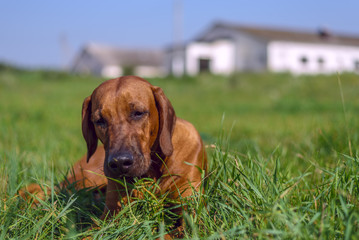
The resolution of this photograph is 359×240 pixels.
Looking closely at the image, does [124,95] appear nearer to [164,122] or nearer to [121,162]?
[164,122]

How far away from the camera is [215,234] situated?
1.87 meters

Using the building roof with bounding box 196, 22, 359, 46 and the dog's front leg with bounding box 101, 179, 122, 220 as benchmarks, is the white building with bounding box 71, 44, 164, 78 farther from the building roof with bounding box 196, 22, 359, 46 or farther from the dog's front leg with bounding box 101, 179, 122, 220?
the dog's front leg with bounding box 101, 179, 122, 220

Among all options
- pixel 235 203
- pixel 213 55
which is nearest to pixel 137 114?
pixel 235 203

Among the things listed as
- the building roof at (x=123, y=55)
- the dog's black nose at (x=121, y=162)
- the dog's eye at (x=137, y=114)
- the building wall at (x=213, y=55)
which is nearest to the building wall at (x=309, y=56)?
the building wall at (x=213, y=55)

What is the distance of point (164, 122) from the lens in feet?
8.25

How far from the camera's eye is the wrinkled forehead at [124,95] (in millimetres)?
2432

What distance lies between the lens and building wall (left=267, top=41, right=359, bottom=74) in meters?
29.0

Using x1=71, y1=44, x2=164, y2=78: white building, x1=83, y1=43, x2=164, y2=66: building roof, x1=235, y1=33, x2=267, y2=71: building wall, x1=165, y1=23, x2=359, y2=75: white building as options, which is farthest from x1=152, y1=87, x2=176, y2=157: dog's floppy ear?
Answer: x1=83, y1=43, x2=164, y2=66: building roof

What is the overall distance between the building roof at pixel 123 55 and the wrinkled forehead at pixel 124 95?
1863 inches

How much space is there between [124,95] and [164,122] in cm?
30

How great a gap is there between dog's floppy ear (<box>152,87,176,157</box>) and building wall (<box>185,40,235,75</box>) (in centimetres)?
3014

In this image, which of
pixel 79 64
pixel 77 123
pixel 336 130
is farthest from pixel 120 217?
pixel 79 64

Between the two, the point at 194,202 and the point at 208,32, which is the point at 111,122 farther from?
the point at 208,32

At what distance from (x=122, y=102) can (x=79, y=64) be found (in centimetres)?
5810
